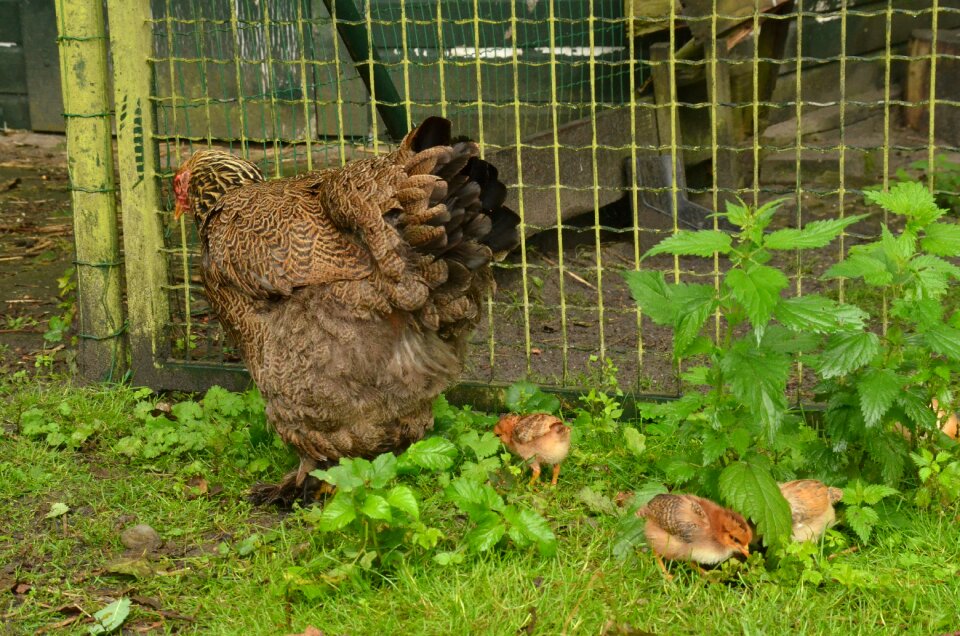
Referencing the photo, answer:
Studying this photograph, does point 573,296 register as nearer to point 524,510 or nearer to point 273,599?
point 524,510

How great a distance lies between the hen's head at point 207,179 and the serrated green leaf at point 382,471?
167cm

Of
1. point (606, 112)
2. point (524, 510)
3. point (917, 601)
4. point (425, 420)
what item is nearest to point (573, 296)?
point (606, 112)

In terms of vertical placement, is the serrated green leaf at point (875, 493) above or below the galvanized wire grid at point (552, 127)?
below

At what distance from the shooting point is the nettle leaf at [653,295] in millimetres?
3891

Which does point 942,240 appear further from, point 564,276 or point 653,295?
point 564,276

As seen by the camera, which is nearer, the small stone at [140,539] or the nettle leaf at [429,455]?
the nettle leaf at [429,455]

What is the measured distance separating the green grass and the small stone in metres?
0.04

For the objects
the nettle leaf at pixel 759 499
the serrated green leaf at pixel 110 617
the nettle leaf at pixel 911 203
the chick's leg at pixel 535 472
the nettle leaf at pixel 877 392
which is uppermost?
the nettle leaf at pixel 911 203

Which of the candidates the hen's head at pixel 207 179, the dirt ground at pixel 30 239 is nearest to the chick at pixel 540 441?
the hen's head at pixel 207 179

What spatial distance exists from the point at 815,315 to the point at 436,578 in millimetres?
1581

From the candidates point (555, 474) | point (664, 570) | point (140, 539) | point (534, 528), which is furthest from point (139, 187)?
point (664, 570)

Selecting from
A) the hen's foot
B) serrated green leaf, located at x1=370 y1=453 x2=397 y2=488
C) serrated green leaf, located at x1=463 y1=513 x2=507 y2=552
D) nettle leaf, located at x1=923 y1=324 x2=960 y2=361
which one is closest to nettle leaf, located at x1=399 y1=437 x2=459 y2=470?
serrated green leaf, located at x1=370 y1=453 x2=397 y2=488

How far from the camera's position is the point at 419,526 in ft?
13.0

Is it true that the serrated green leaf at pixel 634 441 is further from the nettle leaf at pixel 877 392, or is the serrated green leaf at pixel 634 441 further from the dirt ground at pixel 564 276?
the nettle leaf at pixel 877 392
